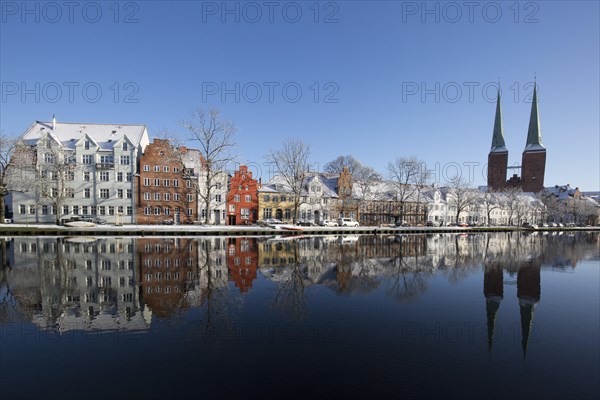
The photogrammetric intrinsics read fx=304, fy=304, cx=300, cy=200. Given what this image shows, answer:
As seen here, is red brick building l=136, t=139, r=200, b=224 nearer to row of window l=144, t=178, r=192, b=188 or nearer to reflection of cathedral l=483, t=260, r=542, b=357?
row of window l=144, t=178, r=192, b=188

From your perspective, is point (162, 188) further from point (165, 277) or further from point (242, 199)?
point (165, 277)

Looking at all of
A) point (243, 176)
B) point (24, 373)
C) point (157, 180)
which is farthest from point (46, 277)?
point (243, 176)

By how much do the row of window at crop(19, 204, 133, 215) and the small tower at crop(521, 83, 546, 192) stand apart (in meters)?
137

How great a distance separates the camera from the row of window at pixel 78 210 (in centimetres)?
4812

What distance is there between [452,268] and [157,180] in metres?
48.3

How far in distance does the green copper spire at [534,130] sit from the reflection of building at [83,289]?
486ft

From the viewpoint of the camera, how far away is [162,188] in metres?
52.8

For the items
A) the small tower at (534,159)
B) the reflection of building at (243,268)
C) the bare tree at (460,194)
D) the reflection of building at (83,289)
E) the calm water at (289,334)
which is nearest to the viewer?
the calm water at (289,334)

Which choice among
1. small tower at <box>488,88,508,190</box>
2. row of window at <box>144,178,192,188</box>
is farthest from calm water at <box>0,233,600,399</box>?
small tower at <box>488,88,508,190</box>

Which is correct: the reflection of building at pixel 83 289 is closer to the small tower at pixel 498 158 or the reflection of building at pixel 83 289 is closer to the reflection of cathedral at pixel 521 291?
the reflection of cathedral at pixel 521 291

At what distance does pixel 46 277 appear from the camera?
14.5 metres

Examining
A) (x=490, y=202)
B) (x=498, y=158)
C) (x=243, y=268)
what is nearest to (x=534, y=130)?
(x=498, y=158)

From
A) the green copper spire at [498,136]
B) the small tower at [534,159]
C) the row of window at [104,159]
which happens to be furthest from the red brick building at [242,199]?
the small tower at [534,159]

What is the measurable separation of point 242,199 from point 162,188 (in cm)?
1444
